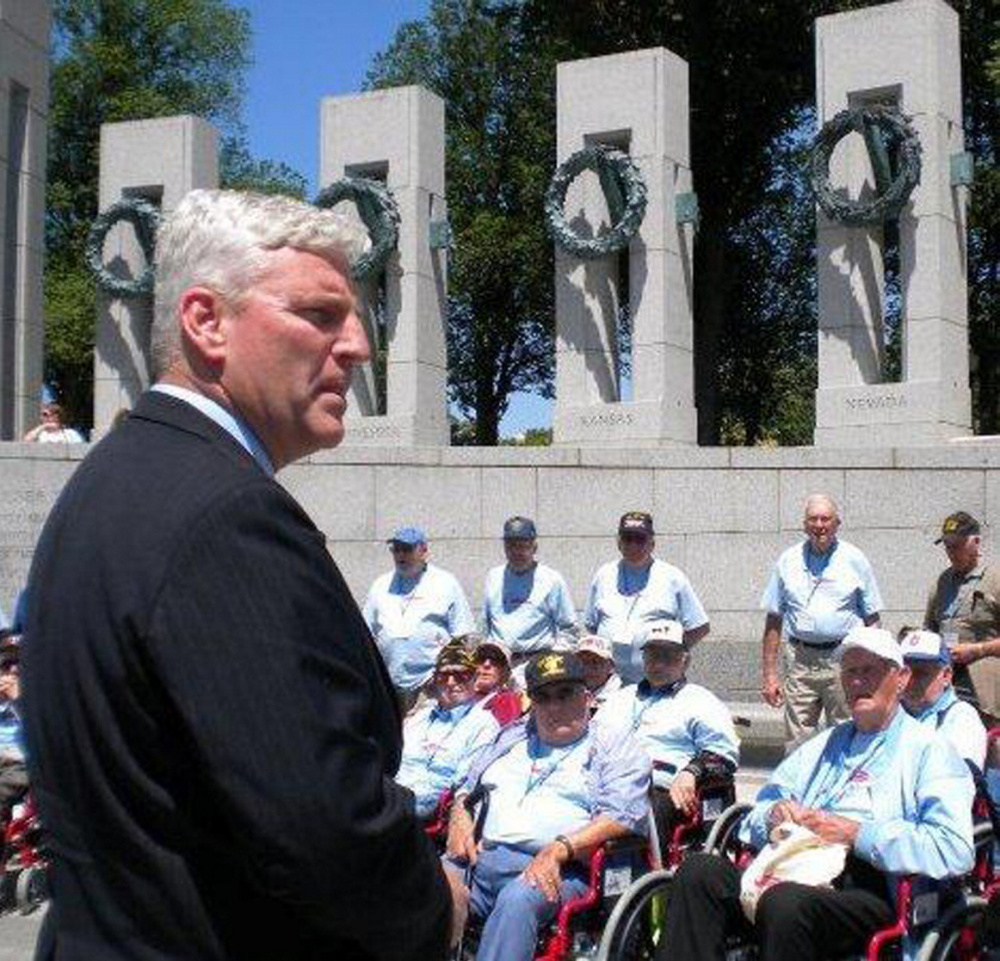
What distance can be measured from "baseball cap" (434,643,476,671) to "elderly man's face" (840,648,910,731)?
2508mm

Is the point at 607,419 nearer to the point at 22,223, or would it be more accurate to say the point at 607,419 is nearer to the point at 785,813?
the point at 22,223

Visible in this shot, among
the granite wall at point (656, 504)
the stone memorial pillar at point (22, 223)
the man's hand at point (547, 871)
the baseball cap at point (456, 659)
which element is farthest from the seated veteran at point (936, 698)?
the stone memorial pillar at point (22, 223)

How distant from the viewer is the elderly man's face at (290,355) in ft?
5.83

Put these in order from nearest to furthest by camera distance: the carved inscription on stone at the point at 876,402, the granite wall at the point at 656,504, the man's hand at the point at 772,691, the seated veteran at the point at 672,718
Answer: the seated veteran at the point at 672,718
the man's hand at the point at 772,691
the granite wall at the point at 656,504
the carved inscription on stone at the point at 876,402

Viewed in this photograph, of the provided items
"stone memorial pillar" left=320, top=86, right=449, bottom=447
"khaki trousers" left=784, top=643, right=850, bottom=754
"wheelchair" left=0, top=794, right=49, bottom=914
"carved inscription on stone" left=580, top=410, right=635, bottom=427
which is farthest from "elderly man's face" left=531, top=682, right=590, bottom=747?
"stone memorial pillar" left=320, top=86, right=449, bottom=447

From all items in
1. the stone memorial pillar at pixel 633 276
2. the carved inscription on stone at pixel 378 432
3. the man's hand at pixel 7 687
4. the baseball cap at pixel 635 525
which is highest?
the stone memorial pillar at pixel 633 276

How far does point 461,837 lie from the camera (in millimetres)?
5859

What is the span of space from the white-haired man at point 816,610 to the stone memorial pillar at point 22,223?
11.4 meters

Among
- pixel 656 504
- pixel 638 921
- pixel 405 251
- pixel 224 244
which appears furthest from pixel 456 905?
pixel 405 251

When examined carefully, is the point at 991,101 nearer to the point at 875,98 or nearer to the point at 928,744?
the point at 875,98

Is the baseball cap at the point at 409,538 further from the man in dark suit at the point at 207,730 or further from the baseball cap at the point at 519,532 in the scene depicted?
the man in dark suit at the point at 207,730

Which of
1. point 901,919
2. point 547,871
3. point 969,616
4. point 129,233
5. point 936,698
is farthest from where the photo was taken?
point 129,233

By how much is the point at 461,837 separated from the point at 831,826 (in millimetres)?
1567

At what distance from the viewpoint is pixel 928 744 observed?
487 centimetres
